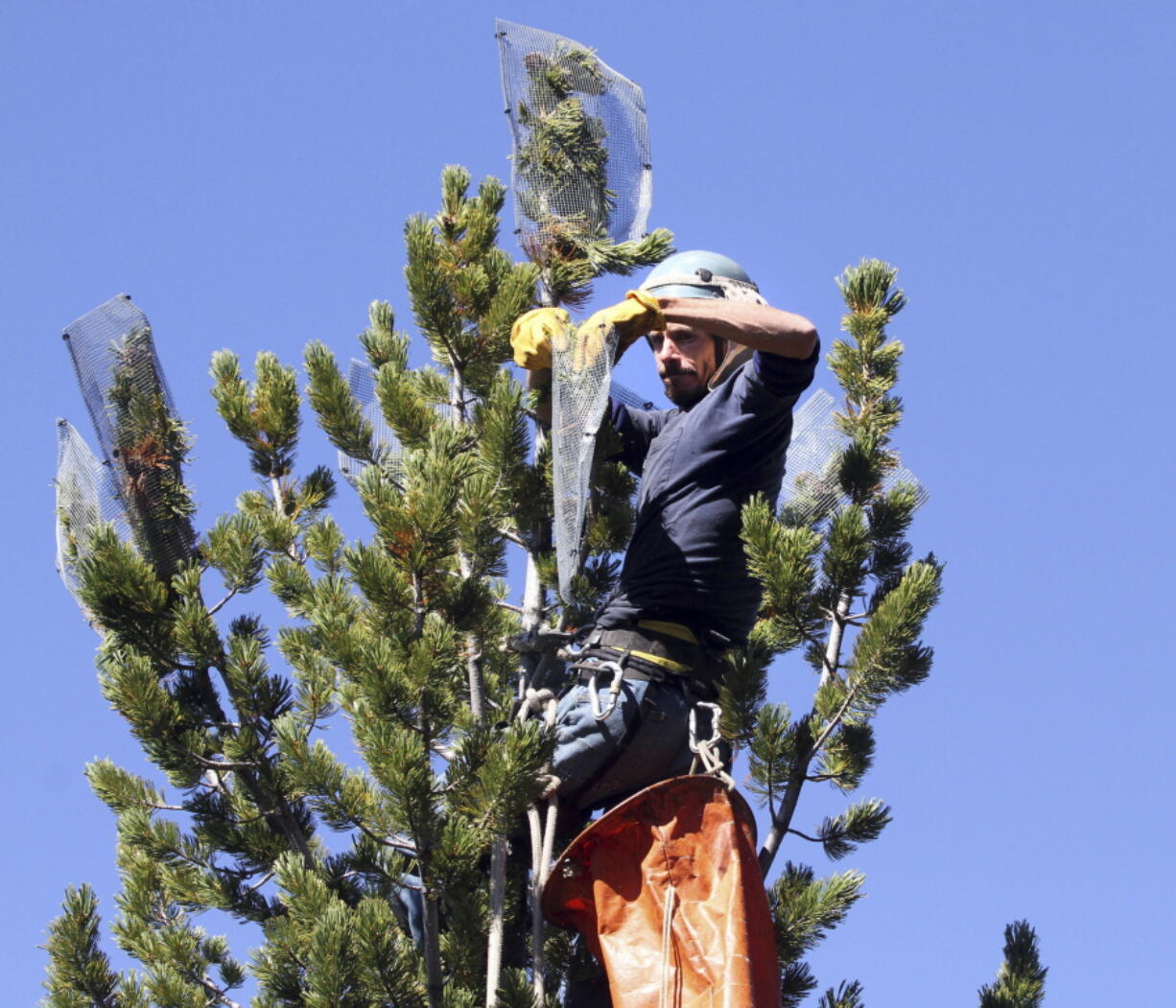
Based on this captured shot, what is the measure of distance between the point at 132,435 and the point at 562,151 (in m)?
2.12

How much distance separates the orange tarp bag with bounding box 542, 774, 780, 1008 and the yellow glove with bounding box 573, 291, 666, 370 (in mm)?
1545

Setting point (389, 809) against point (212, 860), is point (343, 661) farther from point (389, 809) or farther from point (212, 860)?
point (212, 860)

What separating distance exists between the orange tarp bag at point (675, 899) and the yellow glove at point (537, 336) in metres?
1.66

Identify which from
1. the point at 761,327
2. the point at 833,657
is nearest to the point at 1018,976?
the point at 833,657

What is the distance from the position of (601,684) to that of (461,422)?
1365 millimetres

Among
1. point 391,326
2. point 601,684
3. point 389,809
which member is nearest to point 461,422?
point 391,326

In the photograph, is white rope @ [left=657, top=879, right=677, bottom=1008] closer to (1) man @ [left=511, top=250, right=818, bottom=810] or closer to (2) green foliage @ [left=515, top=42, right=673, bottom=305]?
(1) man @ [left=511, top=250, right=818, bottom=810]

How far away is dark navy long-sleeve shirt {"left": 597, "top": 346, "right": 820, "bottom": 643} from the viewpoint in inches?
Answer: 272

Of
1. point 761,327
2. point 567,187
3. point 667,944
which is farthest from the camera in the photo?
point 567,187

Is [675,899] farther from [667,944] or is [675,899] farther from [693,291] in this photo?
[693,291]

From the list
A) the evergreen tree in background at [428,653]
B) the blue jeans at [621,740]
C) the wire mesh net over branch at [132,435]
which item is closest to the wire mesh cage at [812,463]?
the evergreen tree in background at [428,653]

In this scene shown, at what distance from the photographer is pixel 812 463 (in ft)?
25.8

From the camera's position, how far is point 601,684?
691 centimetres

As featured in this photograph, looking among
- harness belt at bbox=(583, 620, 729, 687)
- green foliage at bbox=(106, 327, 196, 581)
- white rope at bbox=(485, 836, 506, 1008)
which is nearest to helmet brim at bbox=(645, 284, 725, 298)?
harness belt at bbox=(583, 620, 729, 687)
